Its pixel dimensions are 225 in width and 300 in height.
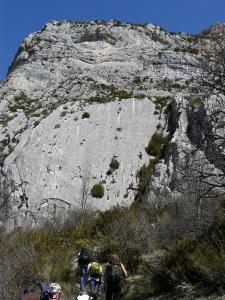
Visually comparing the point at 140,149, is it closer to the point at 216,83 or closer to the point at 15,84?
the point at 15,84

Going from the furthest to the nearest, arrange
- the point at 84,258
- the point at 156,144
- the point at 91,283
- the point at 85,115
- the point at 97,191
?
the point at 85,115, the point at 156,144, the point at 97,191, the point at 84,258, the point at 91,283

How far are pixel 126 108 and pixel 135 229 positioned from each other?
74.0 ft

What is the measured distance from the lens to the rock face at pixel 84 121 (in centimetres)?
2995

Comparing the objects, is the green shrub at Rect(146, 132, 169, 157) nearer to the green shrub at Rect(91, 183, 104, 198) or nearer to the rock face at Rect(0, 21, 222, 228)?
the rock face at Rect(0, 21, 222, 228)

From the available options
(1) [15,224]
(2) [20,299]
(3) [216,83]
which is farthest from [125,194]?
(2) [20,299]

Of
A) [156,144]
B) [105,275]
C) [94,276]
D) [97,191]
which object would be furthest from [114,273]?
[156,144]

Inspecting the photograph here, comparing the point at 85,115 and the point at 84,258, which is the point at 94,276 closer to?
the point at 84,258

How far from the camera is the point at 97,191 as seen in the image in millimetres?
30188

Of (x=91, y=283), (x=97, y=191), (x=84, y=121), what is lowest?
(x=91, y=283)

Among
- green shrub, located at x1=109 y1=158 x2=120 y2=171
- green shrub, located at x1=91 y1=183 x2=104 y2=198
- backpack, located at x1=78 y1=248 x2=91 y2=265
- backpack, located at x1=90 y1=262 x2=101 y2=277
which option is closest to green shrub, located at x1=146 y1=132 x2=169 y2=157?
green shrub, located at x1=109 y1=158 x2=120 y2=171

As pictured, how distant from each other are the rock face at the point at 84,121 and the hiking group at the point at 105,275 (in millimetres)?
12323

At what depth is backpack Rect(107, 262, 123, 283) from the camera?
382 inches

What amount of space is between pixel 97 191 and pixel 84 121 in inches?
272

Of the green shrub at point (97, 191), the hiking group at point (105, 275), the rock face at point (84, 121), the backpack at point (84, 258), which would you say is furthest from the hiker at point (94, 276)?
the green shrub at point (97, 191)
